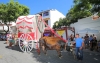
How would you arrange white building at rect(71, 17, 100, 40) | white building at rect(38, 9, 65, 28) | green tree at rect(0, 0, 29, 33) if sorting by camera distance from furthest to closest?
1. white building at rect(38, 9, 65, 28)
2. green tree at rect(0, 0, 29, 33)
3. white building at rect(71, 17, 100, 40)

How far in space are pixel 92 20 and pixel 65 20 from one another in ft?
78.7

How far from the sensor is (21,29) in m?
15.2

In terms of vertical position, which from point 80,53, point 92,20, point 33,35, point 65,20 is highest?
point 65,20

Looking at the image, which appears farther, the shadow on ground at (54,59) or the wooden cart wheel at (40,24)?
the wooden cart wheel at (40,24)

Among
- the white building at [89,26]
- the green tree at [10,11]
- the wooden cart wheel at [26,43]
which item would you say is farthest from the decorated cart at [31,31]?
the green tree at [10,11]

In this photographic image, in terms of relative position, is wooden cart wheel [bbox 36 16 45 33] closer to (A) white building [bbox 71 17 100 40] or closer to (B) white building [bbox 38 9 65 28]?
(A) white building [bbox 71 17 100 40]

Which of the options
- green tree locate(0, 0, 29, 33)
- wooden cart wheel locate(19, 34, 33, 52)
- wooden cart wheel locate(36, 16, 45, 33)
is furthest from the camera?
green tree locate(0, 0, 29, 33)

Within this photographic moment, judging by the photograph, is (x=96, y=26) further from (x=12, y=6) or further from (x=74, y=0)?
(x=12, y=6)

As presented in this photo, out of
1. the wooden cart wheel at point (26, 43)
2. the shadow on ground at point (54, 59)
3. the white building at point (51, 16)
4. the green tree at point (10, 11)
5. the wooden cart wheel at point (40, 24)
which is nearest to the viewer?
the shadow on ground at point (54, 59)

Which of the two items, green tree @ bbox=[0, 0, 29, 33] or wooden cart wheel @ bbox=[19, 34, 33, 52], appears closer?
wooden cart wheel @ bbox=[19, 34, 33, 52]

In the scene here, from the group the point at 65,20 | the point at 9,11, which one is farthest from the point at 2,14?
the point at 65,20

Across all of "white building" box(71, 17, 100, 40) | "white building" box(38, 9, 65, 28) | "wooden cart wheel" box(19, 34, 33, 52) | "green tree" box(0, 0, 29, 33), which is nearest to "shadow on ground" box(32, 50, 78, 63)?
"wooden cart wheel" box(19, 34, 33, 52)

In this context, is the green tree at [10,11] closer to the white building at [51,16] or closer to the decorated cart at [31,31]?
the white building at [51,16]

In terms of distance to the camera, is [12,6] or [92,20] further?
[12,6]
